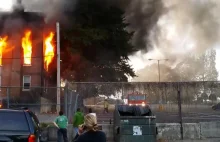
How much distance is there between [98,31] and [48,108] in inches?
689

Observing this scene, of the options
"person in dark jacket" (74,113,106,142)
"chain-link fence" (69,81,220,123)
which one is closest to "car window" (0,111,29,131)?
"person in dark jacket" (74,113,106,142)

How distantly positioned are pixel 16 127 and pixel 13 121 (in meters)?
0.16

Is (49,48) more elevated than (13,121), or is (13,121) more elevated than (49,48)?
(49,48)

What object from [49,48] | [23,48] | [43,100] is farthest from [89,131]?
[23,48]

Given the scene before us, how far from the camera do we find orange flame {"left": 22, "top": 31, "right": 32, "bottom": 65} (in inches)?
1261

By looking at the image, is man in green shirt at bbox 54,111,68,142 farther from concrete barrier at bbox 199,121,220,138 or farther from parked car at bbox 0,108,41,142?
parked car at bbox 0,108,41,142

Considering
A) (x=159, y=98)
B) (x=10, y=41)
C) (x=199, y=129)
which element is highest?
(x=10, y=41)

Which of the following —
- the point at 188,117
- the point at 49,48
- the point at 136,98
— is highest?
the point at 49,48

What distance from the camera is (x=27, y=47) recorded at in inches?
1278

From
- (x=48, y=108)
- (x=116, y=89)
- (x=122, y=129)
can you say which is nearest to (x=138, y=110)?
(x=122, y=129)

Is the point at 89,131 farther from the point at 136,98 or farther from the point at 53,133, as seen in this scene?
the point at 136,98

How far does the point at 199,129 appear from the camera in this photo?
15.1 m

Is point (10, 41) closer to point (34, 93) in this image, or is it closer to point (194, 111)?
point (34, 93)

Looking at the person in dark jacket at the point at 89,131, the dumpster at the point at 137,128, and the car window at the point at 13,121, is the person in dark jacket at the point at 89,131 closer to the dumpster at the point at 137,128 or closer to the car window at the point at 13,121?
the car window at the point at 13,121
